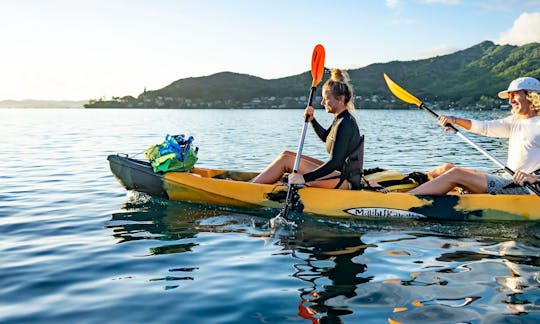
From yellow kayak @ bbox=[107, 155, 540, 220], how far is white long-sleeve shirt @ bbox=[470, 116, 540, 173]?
0.50 metres

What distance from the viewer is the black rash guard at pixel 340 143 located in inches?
310

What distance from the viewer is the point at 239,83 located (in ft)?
644

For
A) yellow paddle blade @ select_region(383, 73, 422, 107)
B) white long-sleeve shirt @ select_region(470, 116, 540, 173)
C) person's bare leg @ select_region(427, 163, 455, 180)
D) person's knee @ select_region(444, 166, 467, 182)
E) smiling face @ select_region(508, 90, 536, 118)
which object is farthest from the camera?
yellow paddle blade @ select_region(383, 73, 422, 107)

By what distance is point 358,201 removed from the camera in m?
→ 8.19

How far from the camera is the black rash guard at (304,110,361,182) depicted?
7867 millimetres

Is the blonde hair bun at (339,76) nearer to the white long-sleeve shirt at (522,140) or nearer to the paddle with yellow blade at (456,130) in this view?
the paddle with yellow blade at (456,130)

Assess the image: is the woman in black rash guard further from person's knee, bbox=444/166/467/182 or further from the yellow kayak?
person's knee, bbox=444/166/467/182

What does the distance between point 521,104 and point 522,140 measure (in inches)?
19.8

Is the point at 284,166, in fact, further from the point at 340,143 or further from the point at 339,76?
the point at 339,76

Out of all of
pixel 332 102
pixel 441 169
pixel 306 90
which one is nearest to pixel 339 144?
pixel 332 102

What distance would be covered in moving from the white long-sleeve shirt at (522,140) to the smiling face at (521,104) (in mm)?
97

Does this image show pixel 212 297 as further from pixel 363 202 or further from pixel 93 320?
pixel 363 202

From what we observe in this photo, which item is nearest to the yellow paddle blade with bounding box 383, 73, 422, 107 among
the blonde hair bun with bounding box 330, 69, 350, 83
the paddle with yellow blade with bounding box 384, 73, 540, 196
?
the paddle with yellow blade with bounding box 384, 73, 540, 196

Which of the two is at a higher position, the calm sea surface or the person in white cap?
the person in white cap
